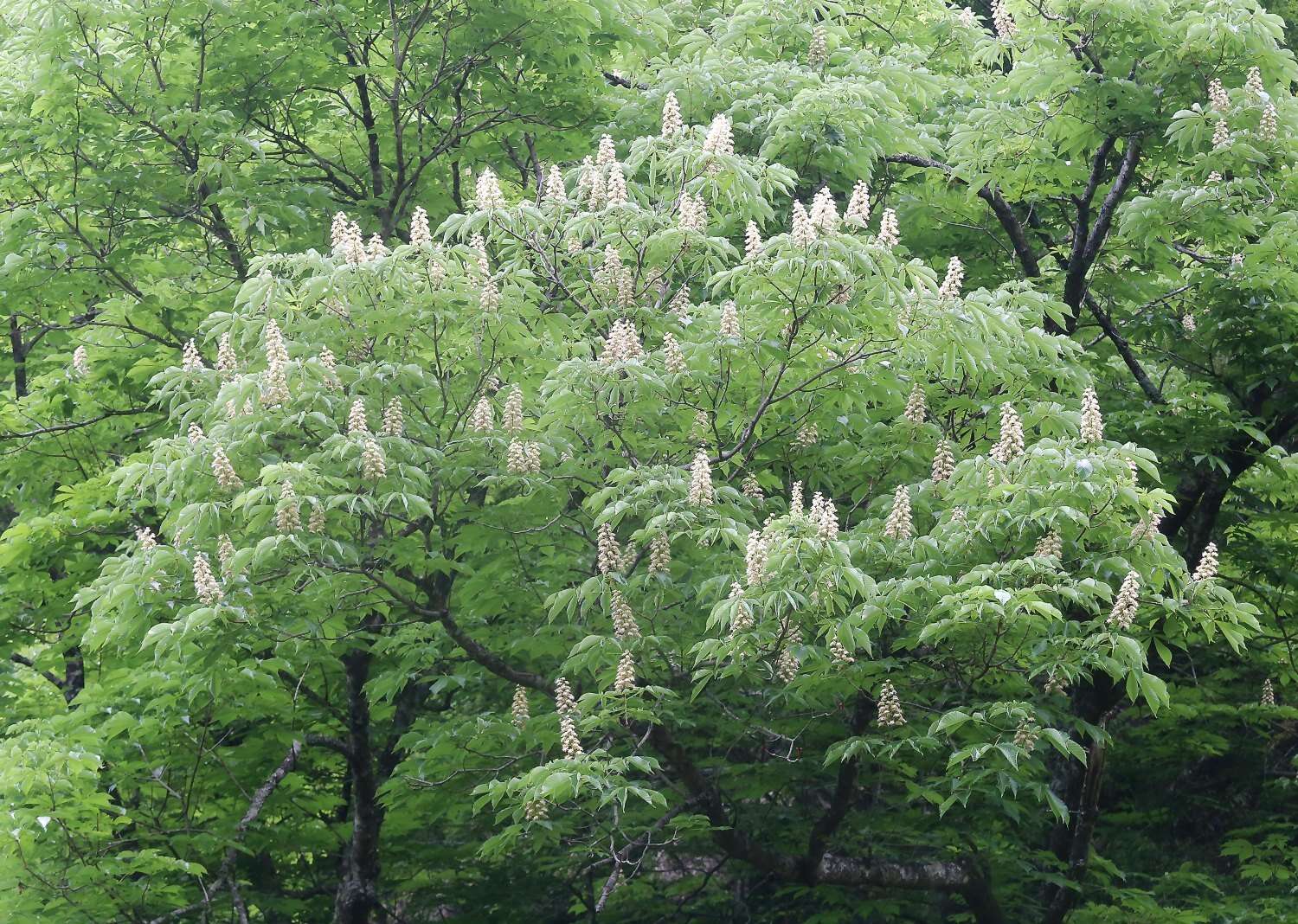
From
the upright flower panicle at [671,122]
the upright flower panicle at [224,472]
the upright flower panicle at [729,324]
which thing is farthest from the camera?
the upright flower panicle at [671,122]

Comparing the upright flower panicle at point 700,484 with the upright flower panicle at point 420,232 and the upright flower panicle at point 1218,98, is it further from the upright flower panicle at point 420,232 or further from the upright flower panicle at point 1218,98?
the upright flower panicle at point 1218,98

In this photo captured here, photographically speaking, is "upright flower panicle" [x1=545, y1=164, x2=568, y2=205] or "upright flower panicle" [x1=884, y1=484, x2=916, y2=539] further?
"upright flower panicle" [x1=545, y1=164, x2=568, y2=205]

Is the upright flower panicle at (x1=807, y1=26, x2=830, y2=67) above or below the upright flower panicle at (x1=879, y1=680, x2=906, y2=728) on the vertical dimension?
above

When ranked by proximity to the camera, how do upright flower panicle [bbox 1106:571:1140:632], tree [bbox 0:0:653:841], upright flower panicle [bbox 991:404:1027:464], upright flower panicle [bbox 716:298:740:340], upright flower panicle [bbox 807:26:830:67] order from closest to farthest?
upright flower panicle [bbox 1106:571:1140:632], upright flower panicle [bbox 991:404:1027:464], upright flower panicle [bbox 716:298:740:340], tree [bbox 0:0:653:841], upright flower panicle [bbox 807:26:830:67]

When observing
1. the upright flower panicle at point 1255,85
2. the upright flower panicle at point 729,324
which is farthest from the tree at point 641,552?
the upright flower panicle at point 1255,85

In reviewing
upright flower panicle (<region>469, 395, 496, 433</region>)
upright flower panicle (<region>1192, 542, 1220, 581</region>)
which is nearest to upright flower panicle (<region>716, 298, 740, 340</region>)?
upright flower panicle (<region>469, 395, 496, 433</region>)

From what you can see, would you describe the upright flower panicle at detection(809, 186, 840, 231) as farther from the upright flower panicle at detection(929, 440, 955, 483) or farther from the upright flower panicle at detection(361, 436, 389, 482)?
the upright flower panicle at detection(361, 436, 389, 482)

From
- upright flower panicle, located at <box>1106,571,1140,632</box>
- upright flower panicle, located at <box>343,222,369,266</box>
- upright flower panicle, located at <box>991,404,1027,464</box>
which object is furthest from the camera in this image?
upright flower panicle, located at <box>343,222,369,266</box>

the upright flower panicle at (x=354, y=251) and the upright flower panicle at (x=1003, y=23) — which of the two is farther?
the upright flower panicle at (x=1003, y=23)

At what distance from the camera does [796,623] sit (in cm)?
669

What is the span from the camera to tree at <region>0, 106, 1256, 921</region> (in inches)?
260

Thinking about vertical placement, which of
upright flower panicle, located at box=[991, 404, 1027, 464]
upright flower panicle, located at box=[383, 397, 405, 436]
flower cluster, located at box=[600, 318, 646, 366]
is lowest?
→ upright flower panicle, located at box=[991, 404, 1027, 464]

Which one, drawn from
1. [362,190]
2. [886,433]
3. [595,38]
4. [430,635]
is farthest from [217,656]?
[595,38]

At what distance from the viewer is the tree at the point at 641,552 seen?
21.6ft
